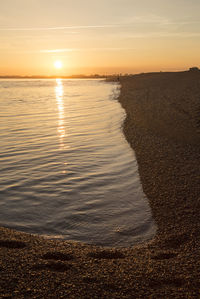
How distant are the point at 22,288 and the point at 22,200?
12.1 feet

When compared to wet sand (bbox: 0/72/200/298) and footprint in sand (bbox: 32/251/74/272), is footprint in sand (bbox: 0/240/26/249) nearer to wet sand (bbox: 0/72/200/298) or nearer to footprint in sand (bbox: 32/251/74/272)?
wet sand (bbox: 0/72/200/298)

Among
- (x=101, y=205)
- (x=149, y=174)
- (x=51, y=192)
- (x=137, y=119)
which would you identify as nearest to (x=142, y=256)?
(x=101, y=205)

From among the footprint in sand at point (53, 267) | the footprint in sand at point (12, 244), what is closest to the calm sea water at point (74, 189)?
the footprint in sand at point (12, 244)

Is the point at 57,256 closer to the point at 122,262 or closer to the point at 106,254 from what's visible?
the point at 106,254

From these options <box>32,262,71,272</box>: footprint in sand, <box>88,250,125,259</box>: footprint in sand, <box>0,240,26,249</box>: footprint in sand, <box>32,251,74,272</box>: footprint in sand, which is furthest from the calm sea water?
<box>32,262,71,272</box>: footprint in sand

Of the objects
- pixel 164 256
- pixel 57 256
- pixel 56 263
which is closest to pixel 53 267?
pixel 56 263

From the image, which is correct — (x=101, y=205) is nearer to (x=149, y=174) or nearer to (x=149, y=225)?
(x=149, y=225)

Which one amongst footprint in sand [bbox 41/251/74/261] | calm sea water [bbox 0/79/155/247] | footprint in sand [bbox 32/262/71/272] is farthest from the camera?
calm sea water [bbox 0/79/155/247]

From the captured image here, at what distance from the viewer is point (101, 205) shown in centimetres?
696

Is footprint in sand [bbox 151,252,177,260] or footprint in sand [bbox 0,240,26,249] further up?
footprint in sand [bbox 0,240,26,249]

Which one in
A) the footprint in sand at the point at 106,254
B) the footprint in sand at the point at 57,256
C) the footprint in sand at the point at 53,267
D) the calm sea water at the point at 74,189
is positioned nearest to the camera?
the footprint in sand at the point at 53,267

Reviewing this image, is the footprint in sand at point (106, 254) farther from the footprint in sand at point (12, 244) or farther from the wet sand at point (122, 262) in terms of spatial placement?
the footprint in sand at point (12, 244)

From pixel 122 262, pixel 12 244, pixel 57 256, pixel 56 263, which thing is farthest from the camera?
pixel 12 244

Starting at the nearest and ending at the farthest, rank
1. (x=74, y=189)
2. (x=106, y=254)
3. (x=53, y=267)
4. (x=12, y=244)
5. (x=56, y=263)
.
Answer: (x=53, y=267) < (x=56, y=263) < (x=106, y=254) < (x=12, y=244) < (x=74, y=189)
